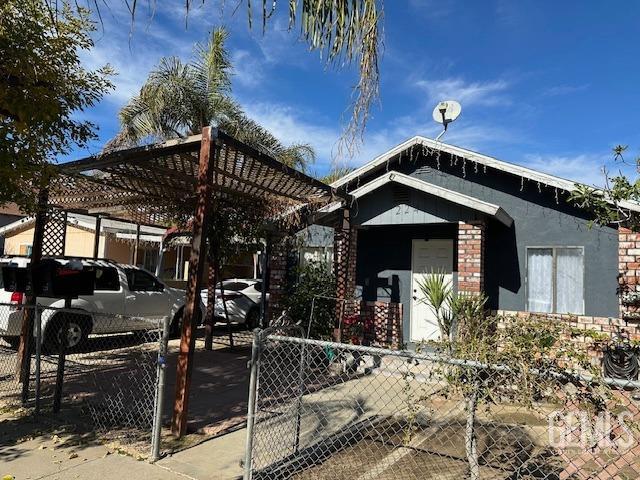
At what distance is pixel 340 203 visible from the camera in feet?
30.4

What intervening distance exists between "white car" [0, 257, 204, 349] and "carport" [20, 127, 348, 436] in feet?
3.47

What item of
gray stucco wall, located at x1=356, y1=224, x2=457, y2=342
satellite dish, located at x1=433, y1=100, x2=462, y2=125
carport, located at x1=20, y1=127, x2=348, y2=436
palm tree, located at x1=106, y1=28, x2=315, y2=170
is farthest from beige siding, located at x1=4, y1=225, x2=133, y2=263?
satellite dish, located at x1=433, y1=100, x2=462, y2=125

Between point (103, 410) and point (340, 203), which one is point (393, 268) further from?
point (103, 410)

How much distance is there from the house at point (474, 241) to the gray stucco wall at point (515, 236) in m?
0.02

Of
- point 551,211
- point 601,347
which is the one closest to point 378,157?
point 551,211

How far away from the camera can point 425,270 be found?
9.97m

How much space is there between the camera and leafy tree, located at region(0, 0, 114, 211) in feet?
15.9

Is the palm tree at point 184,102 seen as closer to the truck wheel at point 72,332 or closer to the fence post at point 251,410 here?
the truck wheel at point 72,332

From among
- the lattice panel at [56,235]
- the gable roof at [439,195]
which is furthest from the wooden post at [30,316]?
the gable roof at [439,195]

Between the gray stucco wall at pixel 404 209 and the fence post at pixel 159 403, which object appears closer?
the fence post at pixel 159 403

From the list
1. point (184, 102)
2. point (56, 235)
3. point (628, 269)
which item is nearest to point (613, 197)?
point (628, 269)

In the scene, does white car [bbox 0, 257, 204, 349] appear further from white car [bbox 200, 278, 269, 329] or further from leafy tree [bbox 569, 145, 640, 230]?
leafy tree [bbox 569, 145, 640, 230]

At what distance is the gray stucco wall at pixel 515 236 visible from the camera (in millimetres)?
8317

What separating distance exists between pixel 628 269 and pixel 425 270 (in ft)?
11.3
